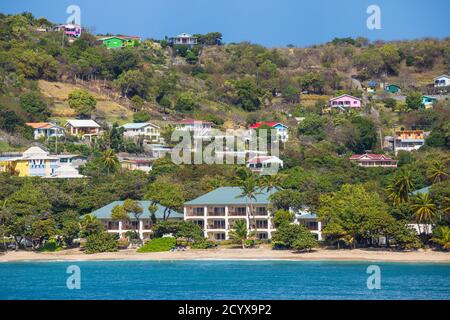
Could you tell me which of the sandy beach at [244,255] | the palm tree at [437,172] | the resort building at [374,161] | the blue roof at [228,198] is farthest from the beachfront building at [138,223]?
the resort building at [374,161]

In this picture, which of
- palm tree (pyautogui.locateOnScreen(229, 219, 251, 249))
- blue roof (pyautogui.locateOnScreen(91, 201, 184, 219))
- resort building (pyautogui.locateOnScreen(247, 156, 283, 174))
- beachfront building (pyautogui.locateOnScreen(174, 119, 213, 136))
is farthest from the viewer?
beachfront building (pyautogui.locateOnScreen(174, 119, 213, 136))

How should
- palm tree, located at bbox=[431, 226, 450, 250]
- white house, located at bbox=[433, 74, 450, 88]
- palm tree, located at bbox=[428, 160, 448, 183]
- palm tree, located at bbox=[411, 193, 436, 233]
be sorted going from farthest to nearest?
white house, located at bbox=[433, 74, 450, 88], palm tree, located at bbox=[428, 160, 448, 183], palm tree, located at bbox=[411, 193, 436, 233], palm tree, located at bbox=[431, 226, 450, 250]

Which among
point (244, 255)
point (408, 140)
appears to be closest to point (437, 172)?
point (244, 255)

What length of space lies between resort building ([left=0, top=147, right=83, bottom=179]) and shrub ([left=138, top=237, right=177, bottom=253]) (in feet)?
63.8

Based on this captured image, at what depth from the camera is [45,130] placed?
95.4 metres

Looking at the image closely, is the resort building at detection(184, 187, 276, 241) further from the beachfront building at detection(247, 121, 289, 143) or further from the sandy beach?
the beachfront building at detection(247, 121, 289, 143)

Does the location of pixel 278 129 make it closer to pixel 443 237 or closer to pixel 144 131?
pixel 144 131

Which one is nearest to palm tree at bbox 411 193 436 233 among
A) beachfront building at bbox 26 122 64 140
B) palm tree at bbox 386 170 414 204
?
palm tree at bbox 386 170 414 204

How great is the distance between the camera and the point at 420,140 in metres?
99.8

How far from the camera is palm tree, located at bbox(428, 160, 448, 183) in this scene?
228 feet

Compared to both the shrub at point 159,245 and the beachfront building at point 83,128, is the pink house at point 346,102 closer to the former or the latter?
the beachfront building at point 83,128

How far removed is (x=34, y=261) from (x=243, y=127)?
47948 millimetres

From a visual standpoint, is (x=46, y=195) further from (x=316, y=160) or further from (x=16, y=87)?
(x=16, y=87)

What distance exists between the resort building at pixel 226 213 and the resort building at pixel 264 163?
1765 centimetres
